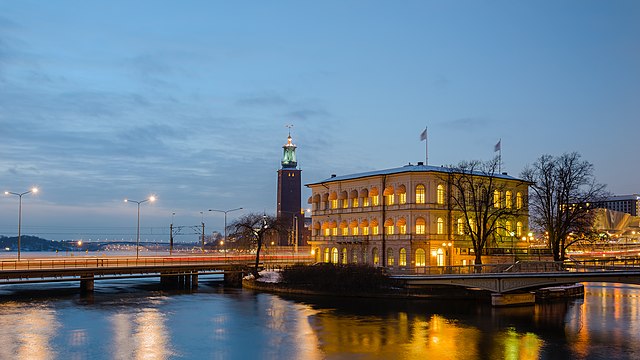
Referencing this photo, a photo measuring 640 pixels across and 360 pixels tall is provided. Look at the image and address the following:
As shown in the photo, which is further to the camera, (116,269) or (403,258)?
(403,258)

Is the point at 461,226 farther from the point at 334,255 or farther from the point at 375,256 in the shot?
the point at 334,255

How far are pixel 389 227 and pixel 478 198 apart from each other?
43.3 feet

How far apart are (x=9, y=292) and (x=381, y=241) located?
4980cm

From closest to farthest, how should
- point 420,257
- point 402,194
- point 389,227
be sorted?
point 420,257 < point 402,194 < point 389,227

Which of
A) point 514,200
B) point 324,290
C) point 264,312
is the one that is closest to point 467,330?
point 264,312

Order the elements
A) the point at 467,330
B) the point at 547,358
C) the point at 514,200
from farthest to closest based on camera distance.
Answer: the point at 514,200 < the point at 467,330 < the point at 547,358

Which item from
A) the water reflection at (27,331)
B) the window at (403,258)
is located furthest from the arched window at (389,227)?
the water reflection at (27,331)

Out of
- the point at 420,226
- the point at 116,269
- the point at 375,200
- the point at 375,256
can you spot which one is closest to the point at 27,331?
the point at 116,269

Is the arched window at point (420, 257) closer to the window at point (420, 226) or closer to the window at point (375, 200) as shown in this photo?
the window at point (420, 226)

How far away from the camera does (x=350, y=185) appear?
98.7 metres

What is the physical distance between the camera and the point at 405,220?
3484 inches

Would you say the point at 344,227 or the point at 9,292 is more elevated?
the point at 344,227

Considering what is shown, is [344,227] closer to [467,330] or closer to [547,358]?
[467,330]

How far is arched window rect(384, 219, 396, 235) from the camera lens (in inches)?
3558
